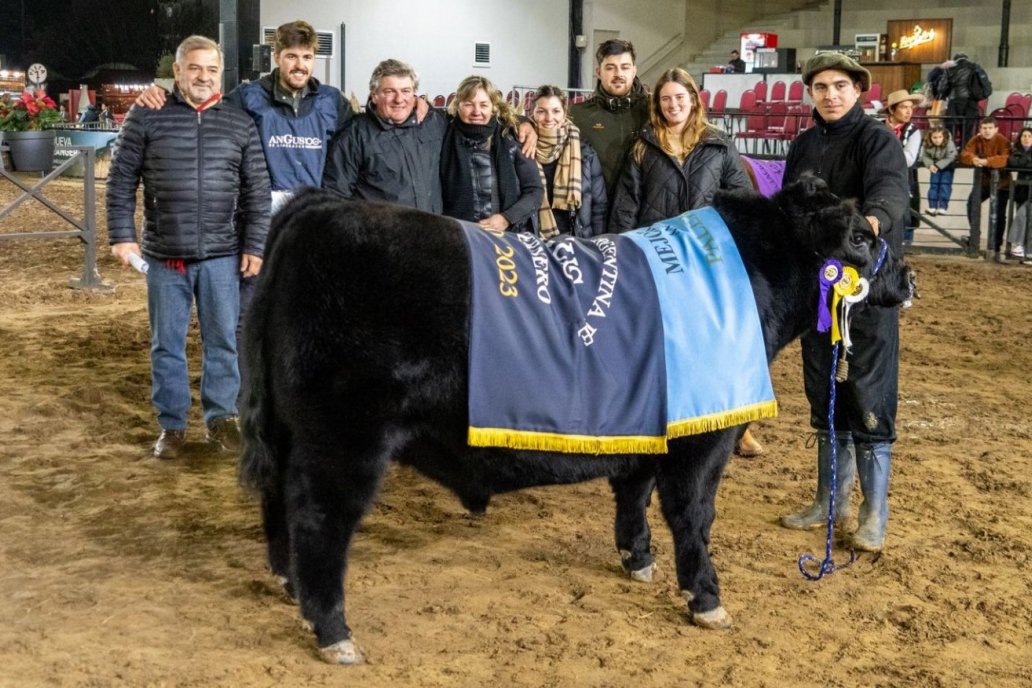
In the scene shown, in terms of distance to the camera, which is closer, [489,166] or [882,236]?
[882,236]

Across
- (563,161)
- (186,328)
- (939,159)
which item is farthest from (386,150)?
(939,159)

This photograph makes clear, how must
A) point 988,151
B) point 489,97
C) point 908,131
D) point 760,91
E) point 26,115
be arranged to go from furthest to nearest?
point 760,91, point 26,115, point 908,131, point 988,151, point 489,97

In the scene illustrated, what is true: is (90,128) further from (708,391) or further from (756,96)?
(708,391)

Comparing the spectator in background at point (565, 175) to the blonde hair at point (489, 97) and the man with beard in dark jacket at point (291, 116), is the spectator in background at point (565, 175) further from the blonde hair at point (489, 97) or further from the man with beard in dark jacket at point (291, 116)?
the man with beard in dark jacket at point (291, 116)

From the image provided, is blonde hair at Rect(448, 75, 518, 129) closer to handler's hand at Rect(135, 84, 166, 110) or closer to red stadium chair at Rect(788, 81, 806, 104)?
handler's hand at Rect(135, 84, 166, 110)

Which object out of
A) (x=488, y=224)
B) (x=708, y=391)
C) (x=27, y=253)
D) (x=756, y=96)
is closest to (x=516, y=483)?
(x=708, y=391)

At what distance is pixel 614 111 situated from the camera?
18.3 feet

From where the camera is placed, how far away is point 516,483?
376cm

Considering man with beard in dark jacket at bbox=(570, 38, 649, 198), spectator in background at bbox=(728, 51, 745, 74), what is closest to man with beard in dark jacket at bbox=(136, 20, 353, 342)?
man with beard in dark jacket at bbox=(570, 38, 649, 198)

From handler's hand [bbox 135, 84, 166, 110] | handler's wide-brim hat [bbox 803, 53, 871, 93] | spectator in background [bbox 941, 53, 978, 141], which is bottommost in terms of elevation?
handler's hand [bbox 135, 84, 166, 110]

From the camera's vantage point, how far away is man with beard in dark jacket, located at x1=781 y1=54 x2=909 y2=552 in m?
4.43

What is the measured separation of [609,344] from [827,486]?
5.93ft

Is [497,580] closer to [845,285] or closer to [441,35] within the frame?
[845,285]

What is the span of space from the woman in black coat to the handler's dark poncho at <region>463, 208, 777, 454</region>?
4.08ft
